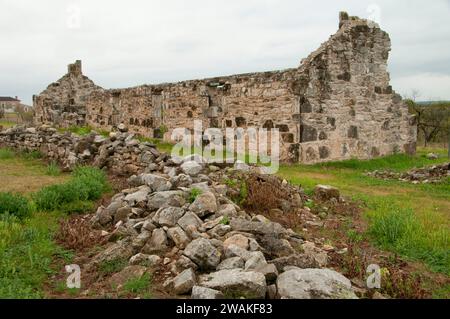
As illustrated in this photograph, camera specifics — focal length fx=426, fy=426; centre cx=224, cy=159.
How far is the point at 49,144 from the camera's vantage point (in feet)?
41.4

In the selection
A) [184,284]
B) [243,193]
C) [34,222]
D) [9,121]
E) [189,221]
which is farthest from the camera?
[9,121]

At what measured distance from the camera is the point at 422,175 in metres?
10.9

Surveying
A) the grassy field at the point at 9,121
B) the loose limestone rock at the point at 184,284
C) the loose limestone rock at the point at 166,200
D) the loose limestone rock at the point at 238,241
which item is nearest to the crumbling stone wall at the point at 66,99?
the grassy field at the point at 9,121

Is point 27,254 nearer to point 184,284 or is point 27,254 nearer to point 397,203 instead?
point 184,284

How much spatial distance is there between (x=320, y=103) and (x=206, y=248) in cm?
861

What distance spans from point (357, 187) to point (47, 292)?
720cm

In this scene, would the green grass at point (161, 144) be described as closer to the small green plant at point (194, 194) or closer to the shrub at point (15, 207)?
the shrub at point (15, 207)

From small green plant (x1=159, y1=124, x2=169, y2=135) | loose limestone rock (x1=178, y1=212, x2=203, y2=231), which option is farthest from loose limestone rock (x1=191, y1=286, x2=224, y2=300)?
small green plant (x1=159, y1=124, x2=169, y2=135)

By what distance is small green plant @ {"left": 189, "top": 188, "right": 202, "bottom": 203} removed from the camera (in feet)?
20.6

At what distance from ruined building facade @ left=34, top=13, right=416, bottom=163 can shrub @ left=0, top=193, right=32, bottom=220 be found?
715cm

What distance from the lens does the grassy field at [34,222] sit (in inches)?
179

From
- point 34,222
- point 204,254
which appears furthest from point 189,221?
point 34,222

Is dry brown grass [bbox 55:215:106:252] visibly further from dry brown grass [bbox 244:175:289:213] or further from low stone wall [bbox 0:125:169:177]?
low stone wall [bbox 0:125:169:177]
